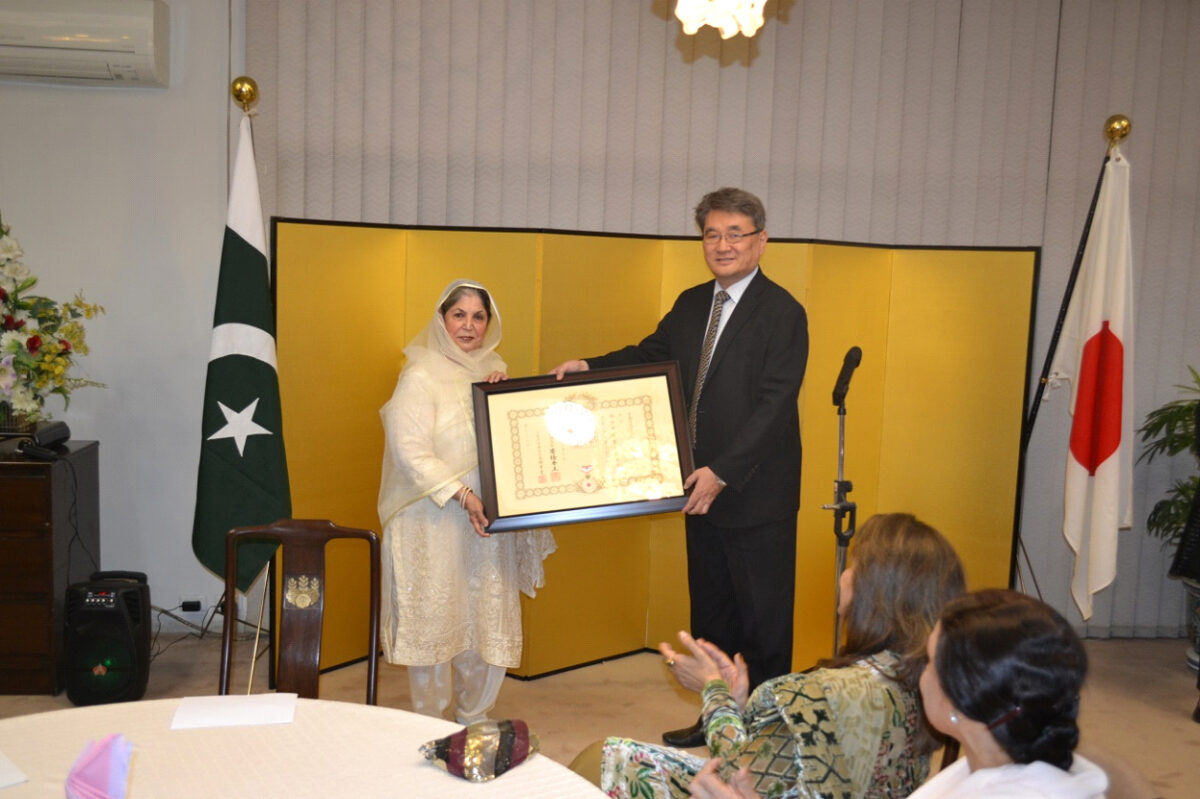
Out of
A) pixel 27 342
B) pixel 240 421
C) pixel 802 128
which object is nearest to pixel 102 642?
pixel 240 421

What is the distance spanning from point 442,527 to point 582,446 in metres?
0.53

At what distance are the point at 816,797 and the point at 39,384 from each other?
3.35 meters

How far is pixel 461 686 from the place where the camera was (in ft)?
11.8

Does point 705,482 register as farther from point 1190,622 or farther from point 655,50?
point 1190,622

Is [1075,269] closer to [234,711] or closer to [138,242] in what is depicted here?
[234,711]

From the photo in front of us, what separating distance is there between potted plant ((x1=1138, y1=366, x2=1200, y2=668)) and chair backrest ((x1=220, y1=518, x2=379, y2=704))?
11.3ft

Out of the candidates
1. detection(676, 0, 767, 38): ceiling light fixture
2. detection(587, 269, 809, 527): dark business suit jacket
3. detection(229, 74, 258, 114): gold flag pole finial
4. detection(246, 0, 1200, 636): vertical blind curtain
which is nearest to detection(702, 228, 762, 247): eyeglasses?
detection(587, 269, 809, 527): dark business suit jacket

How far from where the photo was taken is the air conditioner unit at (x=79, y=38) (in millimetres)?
4203

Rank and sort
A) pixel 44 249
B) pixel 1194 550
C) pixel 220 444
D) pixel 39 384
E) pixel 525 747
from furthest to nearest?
1. pixel 44 249
2. pixel 1194 550
3. pixel 39 384
4. pixel 220 444
5. pixel 525 747

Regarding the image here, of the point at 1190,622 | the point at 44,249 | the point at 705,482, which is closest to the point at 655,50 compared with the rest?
the point at 705,482

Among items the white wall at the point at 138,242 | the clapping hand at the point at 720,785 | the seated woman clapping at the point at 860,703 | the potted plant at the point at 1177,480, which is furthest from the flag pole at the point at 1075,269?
the white wall at the point at 138,242

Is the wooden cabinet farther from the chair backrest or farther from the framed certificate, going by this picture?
the framed certificate

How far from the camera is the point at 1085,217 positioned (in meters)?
5.03

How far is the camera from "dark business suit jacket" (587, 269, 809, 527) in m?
3.39
